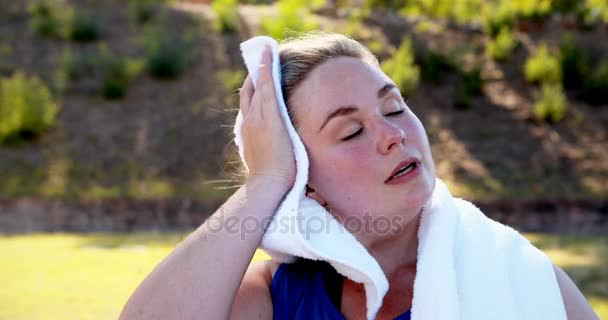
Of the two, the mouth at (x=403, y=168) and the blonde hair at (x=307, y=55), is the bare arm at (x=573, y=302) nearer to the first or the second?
the mouth at (x=403, y=168)

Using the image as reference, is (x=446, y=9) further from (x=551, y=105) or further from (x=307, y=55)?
(x=307, y=55)

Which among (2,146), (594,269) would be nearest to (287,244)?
(594,269)

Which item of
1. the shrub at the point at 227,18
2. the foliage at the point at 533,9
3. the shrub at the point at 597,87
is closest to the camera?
the shrub at the point at 597,87

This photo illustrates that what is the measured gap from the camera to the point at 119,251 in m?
7.06

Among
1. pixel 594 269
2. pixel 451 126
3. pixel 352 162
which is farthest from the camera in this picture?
pixel 451 126

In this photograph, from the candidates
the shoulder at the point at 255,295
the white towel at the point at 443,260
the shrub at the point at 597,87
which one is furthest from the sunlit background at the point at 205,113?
the white towel at the point at 443,260

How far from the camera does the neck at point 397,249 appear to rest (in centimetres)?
205

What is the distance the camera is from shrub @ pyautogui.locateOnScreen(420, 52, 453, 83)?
11.9 meters

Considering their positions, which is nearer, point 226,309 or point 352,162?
point 226,309

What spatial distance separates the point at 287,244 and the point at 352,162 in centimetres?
27

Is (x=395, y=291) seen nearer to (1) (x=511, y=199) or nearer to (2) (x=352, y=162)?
(2) (x=352, y=162)

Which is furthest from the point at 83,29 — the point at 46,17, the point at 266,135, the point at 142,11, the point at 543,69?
the point at 266,135

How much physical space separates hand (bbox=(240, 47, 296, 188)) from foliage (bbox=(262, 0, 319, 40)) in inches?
368

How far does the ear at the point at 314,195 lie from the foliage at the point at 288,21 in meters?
9.39
